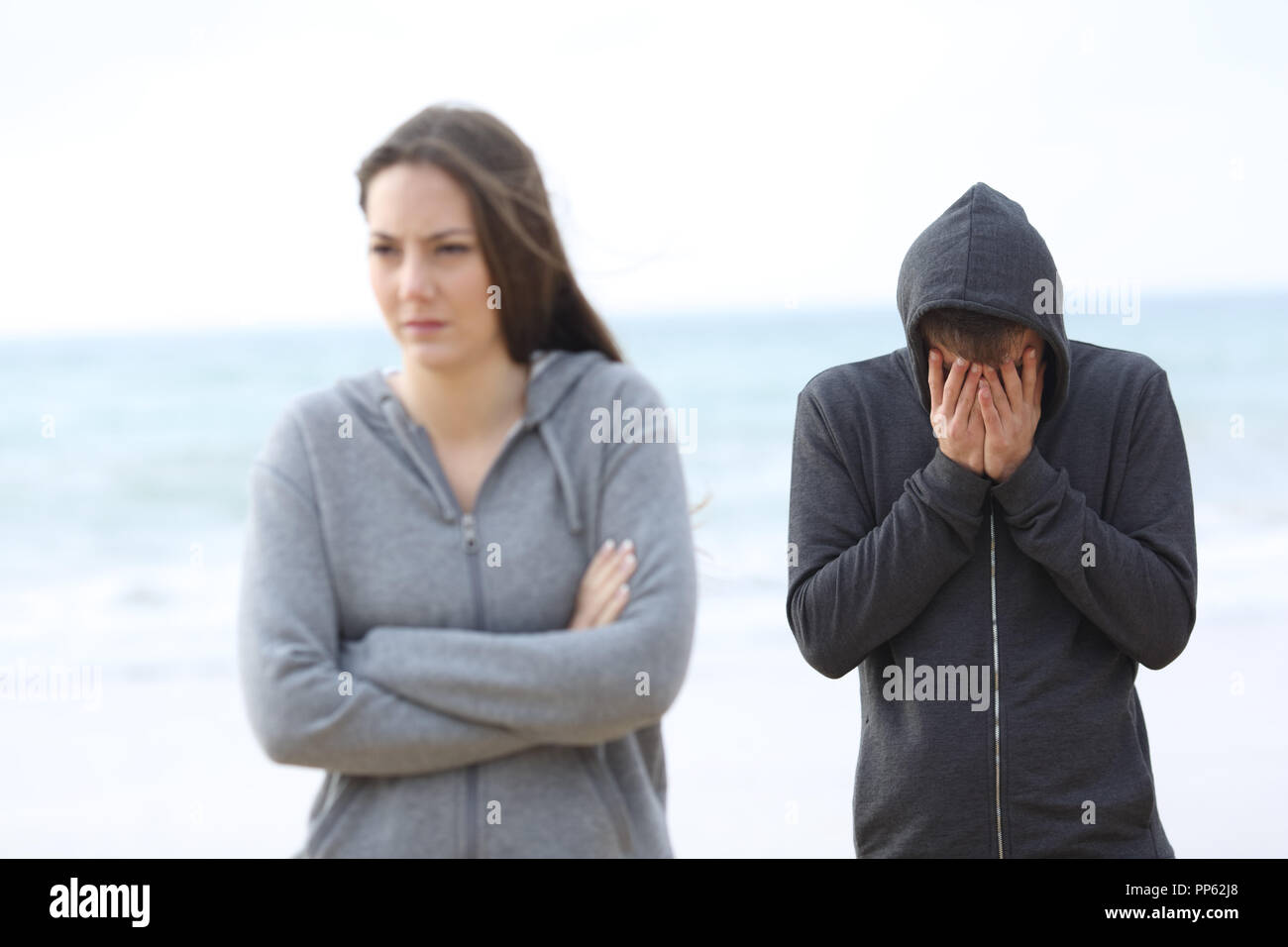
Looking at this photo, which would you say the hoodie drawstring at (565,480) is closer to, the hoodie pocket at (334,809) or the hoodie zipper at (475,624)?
the hoodie zipper at (475,624)

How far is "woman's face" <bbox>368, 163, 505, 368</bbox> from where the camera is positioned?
2049 millimetres

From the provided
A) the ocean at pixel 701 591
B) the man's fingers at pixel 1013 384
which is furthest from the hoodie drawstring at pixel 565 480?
the man's fingers at pixel 1013 384

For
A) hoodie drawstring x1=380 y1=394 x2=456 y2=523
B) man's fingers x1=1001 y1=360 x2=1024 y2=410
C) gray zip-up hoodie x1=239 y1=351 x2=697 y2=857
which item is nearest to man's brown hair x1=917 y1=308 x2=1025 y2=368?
man's fingers x1=1001 y1=360 x2=1024 y2=410

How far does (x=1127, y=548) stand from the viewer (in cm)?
180

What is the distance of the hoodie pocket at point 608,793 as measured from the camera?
2033 mm

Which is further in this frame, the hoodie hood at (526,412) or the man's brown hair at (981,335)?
the hoodie hood at (526,412)

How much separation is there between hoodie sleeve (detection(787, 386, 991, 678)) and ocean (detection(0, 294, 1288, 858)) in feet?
2.34

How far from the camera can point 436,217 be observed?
205cm

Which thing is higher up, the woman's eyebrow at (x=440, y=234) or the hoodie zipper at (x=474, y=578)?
the woman's eyebrow at (x=440, y=234)

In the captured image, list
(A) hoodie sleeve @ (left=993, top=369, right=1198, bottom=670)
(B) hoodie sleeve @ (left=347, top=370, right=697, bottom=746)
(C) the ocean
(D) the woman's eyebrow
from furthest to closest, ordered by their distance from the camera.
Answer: (C) the ocean
(D) the woman's eyebrow
(B) hoodie sleeve @ (left=347, top=370, right=697, bottom=746)
(A) hoodie sleeve @ (left=993, top=369, right=1198, bottom=670)

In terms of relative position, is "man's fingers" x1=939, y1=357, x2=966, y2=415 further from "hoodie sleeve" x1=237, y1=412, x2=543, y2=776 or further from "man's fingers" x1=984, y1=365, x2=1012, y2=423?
"hoodie sleeve" x1=237, y1=412, x2=543, y2=776

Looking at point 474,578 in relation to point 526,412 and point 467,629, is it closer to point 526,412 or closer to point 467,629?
point 467,629

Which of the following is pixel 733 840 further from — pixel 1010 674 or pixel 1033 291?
pixel 1033 291
